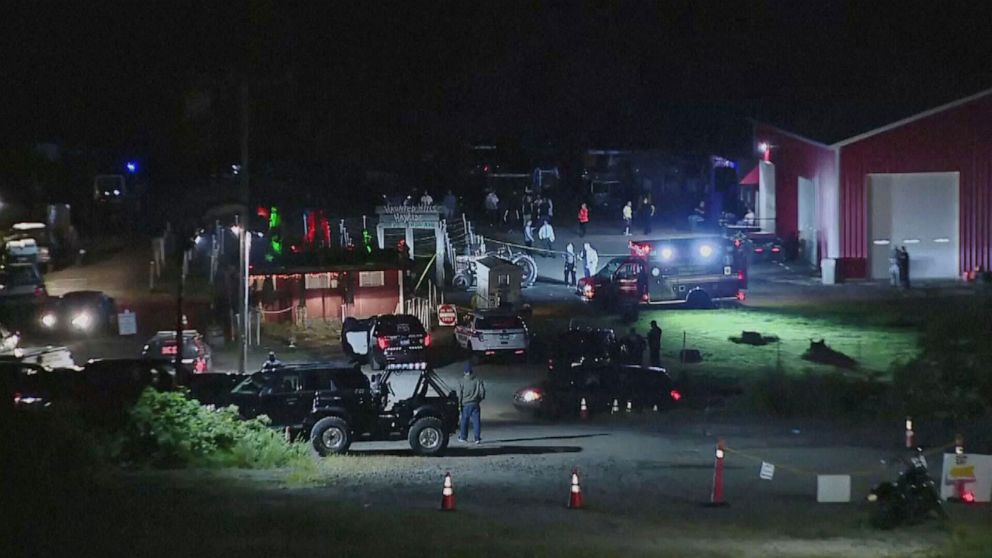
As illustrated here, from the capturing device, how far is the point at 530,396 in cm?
3070

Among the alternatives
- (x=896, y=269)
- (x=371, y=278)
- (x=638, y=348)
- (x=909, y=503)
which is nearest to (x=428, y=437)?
(x=909, y=503)

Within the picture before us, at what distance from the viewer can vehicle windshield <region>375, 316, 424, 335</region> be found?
36969 millimetres

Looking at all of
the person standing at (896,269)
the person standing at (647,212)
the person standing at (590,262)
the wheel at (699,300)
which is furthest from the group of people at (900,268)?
the person standing at (647,212)


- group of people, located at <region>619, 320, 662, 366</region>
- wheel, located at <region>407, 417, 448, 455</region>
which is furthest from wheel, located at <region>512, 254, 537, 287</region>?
wheel, located at <region>407, 417, 448, 455</region>

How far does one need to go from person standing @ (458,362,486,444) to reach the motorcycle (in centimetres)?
936

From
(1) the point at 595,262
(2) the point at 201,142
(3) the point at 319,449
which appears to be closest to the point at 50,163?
(2) the point at 201,142

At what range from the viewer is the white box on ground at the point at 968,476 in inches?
772

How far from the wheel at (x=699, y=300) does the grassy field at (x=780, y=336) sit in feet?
1.18

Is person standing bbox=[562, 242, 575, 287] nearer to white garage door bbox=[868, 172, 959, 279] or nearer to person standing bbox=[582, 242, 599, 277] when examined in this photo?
person standing bbox=[582, 242, 599, 277]

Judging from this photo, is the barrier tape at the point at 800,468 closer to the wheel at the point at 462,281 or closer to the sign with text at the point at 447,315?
the sign with text at the point at 447,315

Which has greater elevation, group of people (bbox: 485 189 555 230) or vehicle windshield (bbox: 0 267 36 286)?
group of people (bbox: 485 189 555 230)

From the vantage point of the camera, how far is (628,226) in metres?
58.9

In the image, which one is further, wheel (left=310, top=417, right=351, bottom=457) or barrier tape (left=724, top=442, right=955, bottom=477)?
wheel (left=310, top=417, right=351, bottom=457)

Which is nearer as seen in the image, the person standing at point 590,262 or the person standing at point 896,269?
the person standing at point 590,262
